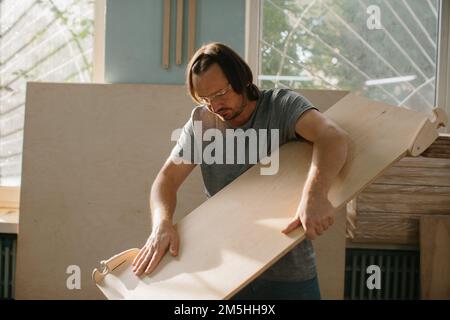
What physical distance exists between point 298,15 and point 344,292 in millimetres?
1646

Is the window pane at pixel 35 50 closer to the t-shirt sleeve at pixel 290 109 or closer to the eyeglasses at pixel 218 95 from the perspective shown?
the eyeglasses at pixel 218 95

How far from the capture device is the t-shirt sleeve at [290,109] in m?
1.79

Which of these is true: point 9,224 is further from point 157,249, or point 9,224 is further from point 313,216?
point 313,216

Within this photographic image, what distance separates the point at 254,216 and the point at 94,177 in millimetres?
1474

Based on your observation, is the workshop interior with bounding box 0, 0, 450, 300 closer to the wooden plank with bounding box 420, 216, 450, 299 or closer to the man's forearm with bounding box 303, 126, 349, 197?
the wooden plank with bounding box 420, 216, 450, 299

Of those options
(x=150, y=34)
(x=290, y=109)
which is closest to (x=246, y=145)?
(x=290, y=109)

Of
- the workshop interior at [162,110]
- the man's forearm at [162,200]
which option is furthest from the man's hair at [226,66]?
the workshop interior at [162,110]

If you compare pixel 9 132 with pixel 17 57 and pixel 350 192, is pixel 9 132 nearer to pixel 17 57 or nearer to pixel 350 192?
pixel 17 57

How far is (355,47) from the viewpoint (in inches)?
126

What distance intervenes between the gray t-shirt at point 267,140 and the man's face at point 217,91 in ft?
0.28

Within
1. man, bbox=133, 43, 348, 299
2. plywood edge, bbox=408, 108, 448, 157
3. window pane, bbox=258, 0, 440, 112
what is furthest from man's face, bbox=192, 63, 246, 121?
window pane, bbox=258, 0, 440, 112

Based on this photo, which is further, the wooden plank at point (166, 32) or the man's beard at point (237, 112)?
the wooden plank at point (166, 32)

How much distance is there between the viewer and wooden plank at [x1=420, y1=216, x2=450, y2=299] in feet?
9.32

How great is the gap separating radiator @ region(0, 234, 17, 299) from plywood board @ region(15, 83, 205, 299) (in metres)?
0.23
